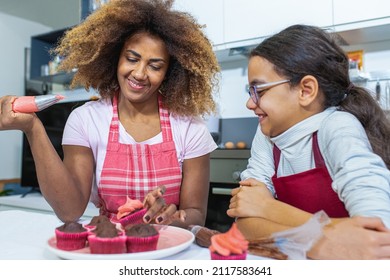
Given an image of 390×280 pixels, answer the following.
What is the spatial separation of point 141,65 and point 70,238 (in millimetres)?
553

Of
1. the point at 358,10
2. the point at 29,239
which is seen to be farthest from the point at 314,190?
the point at 358,10

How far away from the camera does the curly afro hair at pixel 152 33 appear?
41.6 inches

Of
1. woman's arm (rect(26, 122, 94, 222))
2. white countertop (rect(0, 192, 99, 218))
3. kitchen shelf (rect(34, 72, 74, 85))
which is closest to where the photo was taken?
woman's arm (rect(26, 122, 94, 222))

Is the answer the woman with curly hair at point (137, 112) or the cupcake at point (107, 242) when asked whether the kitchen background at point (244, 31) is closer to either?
the woman with curly hair at point (137, 112)

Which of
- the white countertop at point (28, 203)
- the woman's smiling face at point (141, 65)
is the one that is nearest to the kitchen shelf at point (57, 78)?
the white countertop at point (28, 203)

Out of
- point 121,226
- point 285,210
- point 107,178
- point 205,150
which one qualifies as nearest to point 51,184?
point 107,178

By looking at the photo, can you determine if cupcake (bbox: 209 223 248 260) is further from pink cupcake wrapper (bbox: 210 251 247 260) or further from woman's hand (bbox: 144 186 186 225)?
woman's hand (bbox: 144 186 186 225)

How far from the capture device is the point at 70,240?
0.59m

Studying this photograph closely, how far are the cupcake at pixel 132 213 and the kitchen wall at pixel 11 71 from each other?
2483 millimetres

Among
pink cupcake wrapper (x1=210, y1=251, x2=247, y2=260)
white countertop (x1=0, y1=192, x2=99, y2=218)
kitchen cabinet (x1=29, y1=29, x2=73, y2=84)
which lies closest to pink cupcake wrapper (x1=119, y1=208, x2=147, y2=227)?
pink cupcake wrapper (x1=210, y1=251, x2=247, y2=260)

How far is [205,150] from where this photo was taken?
1118 mm

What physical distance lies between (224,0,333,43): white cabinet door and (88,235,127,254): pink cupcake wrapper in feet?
4.60

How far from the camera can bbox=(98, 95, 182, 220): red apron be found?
996 millimetres
